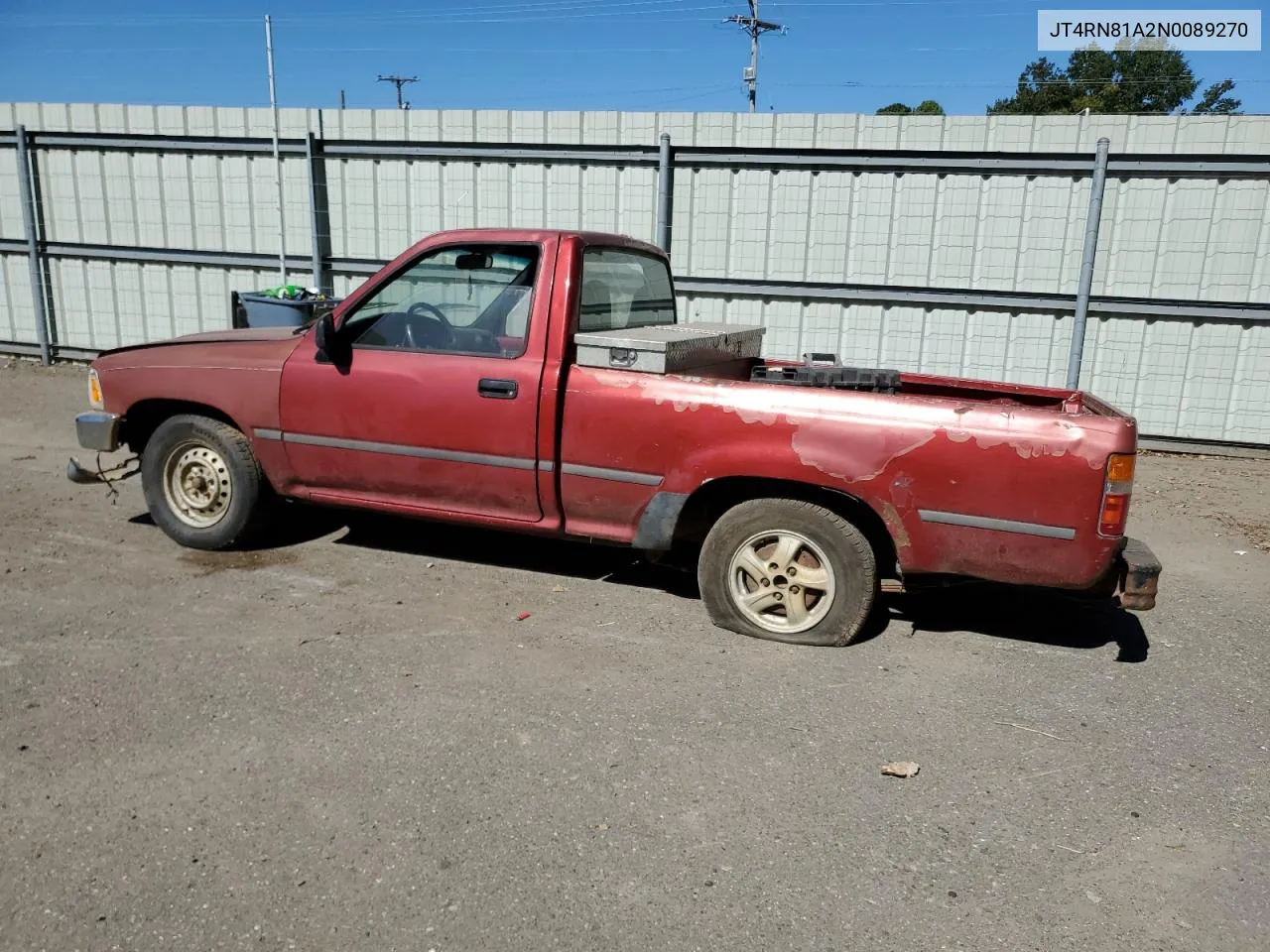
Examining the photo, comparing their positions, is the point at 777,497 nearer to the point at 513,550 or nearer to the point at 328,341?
the point at 513,550

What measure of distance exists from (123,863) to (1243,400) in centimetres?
939

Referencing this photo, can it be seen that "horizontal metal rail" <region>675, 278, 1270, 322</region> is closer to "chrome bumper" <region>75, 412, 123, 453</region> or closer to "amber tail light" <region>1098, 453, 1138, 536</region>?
"chrome bumper" <region>75, 412, 123, 453</region>

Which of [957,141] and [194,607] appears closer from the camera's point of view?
[194,607]

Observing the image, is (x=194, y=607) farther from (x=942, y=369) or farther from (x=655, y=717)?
(x=942, y=369)

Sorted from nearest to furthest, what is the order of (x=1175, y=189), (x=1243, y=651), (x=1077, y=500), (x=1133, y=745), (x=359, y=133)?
(x=1133, y=745) < (x=1077, y=500) < (x=1243, y=651) < (x=1175, y=189) < (x=359, y=133)

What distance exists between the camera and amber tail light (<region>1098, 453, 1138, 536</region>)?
408 cm

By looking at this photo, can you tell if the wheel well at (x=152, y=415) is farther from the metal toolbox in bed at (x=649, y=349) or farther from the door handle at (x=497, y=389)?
the metal toolbox in bed at (x=649, y=349)

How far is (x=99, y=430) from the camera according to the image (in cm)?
578

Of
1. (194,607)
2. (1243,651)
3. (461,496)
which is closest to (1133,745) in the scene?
(1243,651)

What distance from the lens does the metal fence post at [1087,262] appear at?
28.6ft

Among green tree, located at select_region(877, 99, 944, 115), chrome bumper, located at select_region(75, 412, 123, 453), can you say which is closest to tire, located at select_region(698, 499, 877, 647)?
chrome bumper, located at select_region(75, 412, 123, 453)

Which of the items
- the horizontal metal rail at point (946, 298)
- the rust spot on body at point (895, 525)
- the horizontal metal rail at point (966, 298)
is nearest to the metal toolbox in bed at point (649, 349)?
the rust spot on body at point (895, 525)

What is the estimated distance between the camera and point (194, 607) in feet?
16.2

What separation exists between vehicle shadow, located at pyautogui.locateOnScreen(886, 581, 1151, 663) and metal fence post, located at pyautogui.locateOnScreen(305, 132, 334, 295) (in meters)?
7.93
